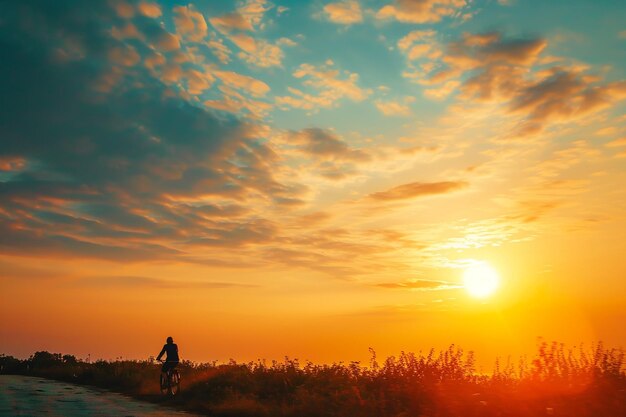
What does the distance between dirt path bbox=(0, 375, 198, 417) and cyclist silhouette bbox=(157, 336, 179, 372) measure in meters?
2.14

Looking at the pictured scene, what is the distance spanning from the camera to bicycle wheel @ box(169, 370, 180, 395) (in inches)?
943

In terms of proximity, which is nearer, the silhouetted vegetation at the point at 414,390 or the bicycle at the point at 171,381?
the silhouetted vegetation at the point at 414,390

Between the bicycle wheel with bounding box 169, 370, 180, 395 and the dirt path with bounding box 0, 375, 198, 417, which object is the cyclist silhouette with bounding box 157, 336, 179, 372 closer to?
the bicycle wheel with bounding box 169, 370, 180, 395

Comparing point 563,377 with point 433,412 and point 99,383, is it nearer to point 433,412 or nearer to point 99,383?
point 433,412

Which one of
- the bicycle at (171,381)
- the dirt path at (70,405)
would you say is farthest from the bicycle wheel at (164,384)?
the dirt path at (70,405)

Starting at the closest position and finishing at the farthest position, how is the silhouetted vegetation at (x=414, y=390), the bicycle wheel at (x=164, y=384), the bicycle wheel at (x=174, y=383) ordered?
1. the silhouetted vegetation at (x=414, y=390)
2. the bicycle wheel at (x=174, y=383)
3. the bicycle wheel at (x=164, y=384)

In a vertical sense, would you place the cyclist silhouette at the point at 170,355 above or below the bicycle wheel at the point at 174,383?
above

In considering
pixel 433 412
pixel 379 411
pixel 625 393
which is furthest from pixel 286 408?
pixel 625 393

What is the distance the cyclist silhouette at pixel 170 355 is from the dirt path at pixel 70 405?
7.01ft

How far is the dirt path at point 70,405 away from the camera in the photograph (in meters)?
16.4

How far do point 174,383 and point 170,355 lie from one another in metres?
1.31

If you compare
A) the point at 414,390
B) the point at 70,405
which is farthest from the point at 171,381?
the point at 414,390

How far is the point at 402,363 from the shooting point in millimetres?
17359

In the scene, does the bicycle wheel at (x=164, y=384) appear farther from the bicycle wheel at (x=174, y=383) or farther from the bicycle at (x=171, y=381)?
the bicycle wheel at (x=174, y=383)
